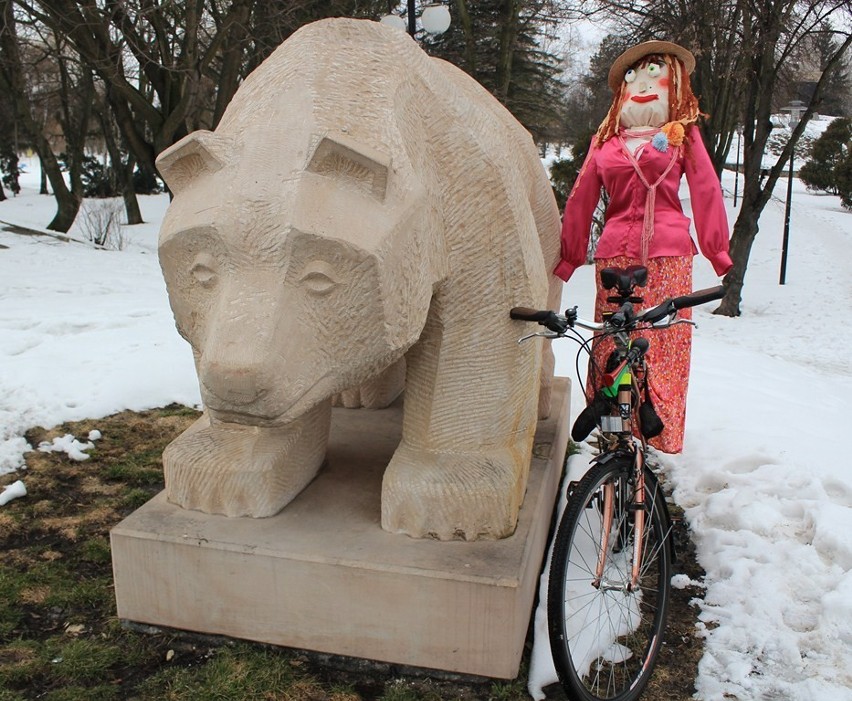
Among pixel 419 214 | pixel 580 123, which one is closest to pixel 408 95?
pixel 419 214

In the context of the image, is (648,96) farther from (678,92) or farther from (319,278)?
(319,278)

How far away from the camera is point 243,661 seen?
2445 mm

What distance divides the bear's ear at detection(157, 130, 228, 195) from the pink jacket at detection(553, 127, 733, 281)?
167 cm

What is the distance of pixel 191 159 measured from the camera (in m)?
2.11

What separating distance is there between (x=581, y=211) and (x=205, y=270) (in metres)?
1.79

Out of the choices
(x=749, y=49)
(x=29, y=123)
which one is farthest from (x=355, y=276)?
(x=29, y=123)

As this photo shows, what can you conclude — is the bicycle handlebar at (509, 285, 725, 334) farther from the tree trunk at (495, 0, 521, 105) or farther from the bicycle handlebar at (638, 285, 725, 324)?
the tree trunk at (495, 0, 521, 105)

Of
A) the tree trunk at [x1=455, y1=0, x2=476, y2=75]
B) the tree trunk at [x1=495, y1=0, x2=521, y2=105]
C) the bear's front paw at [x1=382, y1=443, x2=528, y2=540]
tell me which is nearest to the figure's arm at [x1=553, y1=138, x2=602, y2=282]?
the bear's front paw at [x1=382, y1=443, x2=528, y2=540]

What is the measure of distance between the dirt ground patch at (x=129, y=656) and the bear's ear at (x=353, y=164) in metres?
1.43

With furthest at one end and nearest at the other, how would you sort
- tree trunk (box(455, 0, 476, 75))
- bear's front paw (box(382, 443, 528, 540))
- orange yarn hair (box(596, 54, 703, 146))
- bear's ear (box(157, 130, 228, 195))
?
tree trunk (box(455, 0, 476, 75)) → orange yarn hair (box(596, 54, 703, 146)) → bear's front paw (box(382, 443, 528, 540)) → bear's ear (box(157, 130, 228, 195))

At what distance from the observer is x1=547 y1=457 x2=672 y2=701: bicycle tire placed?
2.11m

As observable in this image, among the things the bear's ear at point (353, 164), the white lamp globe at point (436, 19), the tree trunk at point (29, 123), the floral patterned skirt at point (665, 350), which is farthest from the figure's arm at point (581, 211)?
the tree trunk at point (29, 123)

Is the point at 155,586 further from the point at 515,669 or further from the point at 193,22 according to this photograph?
the point at 193,22

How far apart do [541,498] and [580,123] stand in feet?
97.4
